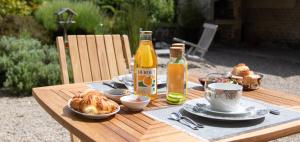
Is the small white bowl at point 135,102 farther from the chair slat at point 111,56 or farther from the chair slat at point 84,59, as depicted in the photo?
the chair slat at point 111,56

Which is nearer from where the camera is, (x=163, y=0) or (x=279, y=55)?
(x=279, y=55)

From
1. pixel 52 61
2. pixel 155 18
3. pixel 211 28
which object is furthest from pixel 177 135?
pixel 155 18

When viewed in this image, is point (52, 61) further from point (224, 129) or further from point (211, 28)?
point (224, 129)

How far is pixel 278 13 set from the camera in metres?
9.80

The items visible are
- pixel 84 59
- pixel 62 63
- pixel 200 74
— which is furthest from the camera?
pixel 200 74

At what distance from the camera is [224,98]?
134cm

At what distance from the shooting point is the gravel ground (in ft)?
10.7

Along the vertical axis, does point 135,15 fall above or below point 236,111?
above

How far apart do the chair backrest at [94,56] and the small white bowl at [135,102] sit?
0.79m

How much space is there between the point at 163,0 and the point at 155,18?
0.53 meters

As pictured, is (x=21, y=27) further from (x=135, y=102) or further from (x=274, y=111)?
(x=274, y=111)

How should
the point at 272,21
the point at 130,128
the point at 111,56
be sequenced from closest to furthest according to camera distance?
the point at 130,128 → the point at 111,56 → the point at 272,21

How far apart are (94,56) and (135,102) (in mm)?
1014

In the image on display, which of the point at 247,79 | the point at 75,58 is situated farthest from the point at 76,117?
the point at 75,58
